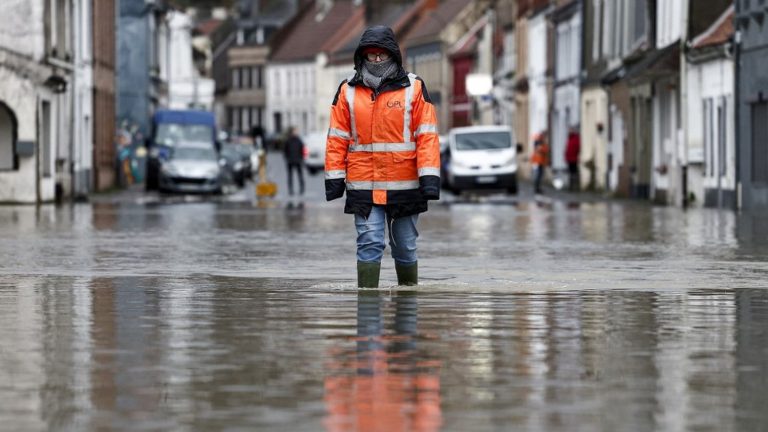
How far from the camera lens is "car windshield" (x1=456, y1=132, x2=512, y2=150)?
61250 millimetres

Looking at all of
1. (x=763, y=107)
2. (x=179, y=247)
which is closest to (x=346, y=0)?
(x=763, y=107)

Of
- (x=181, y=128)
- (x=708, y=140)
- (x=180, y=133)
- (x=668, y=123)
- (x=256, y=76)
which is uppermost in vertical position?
(x=256, y=76)

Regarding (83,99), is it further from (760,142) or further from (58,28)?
(760,142)

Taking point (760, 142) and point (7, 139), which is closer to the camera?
point (760, 142)

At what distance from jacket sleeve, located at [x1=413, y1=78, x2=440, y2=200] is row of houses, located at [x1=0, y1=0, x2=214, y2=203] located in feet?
103

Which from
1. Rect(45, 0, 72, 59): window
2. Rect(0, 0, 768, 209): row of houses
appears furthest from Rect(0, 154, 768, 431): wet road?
Rect(45, 0, 72, 59): window

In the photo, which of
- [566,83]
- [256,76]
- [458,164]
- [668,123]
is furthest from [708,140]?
[256,76]

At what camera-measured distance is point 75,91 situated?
58438 millimetres

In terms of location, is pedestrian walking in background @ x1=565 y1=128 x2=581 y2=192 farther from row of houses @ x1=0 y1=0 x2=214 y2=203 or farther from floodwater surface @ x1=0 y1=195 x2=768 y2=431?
floodwater surface @ x1=0 y1=195 x2=768 y2=431

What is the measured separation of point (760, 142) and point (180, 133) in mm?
33132

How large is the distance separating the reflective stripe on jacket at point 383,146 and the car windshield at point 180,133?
55789 mm

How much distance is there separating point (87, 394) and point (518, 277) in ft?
30.7

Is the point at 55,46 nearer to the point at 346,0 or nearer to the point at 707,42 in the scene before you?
the point at 707,42

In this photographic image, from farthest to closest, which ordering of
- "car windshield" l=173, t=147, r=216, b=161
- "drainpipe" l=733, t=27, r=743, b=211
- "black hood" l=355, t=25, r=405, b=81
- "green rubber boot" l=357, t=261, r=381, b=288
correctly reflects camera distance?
"car windshield" l=173, t=147, r=216, b=161
"drainpipe" l=733, t=27, r=743, b=211
"green rubber boot" l=357, t=261, r=381, b=288
"black hood" l=355, t=25, r=405, b=81
